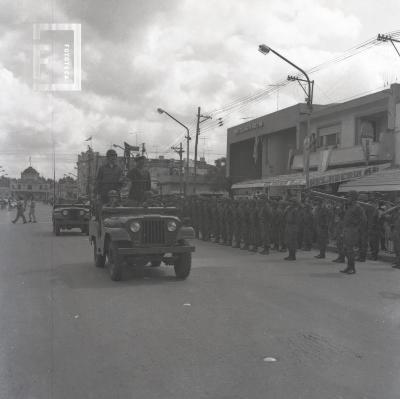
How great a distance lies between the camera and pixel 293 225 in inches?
514

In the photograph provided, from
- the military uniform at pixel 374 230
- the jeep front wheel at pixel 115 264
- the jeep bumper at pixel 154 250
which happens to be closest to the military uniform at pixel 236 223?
the military uniform at pixel 374 230

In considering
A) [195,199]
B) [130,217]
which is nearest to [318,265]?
[130,217]

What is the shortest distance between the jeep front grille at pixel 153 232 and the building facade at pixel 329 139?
1501 centimetres

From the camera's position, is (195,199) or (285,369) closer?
(285,369)

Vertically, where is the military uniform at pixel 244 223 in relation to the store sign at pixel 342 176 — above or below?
below

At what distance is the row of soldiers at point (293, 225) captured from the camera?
1121 centimetres

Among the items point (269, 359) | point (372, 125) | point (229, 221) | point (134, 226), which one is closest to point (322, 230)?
point (229, 221)

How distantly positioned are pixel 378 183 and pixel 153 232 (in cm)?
1220

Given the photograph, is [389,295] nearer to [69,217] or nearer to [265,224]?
[265,224]

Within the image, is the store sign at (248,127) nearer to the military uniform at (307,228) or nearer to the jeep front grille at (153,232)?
the military uniform at (307,228)

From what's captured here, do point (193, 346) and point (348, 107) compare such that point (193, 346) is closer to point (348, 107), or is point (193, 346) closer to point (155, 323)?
point (155, 323)

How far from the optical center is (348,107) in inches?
1097

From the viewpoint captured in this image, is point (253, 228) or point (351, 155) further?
point (351, 155)

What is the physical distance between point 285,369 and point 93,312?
312cm
